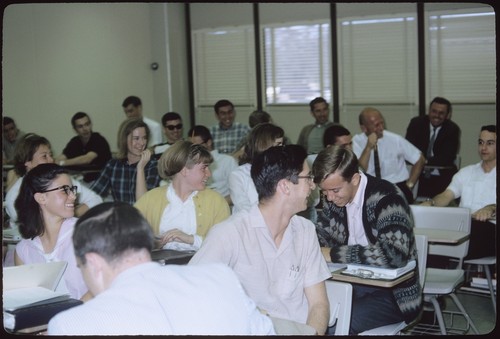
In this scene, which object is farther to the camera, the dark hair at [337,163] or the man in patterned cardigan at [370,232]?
the dark hair at [337,163]

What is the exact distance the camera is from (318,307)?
2725 mm

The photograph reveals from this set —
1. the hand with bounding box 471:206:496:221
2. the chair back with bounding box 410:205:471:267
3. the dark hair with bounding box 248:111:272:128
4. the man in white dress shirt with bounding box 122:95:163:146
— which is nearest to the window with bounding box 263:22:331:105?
the dark hair with bounding box 248:111:272:128

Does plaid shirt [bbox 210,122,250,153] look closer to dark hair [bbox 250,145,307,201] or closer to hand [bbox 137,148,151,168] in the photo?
hand [bbox 137,148,151,168]

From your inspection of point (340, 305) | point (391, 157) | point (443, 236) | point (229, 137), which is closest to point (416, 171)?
point (391, 157)

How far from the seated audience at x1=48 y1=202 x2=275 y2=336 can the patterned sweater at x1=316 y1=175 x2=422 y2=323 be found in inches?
58.6

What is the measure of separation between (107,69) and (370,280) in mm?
7220

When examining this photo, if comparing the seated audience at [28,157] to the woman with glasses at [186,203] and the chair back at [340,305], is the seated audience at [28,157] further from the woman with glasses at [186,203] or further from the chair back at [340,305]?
the chair back at [340,305]

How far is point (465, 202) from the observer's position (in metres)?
5.27

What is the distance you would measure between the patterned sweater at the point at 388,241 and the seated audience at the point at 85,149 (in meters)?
4.74

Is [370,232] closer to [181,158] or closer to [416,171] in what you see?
[181,158]

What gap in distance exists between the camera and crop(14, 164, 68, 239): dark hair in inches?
124

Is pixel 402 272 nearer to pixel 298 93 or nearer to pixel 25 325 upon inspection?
pixel 25 325

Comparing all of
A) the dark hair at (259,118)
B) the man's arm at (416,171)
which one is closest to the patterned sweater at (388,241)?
the man's arm at (416,171)

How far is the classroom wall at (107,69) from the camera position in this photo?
27.0 feet
